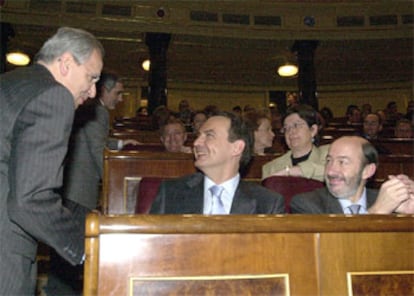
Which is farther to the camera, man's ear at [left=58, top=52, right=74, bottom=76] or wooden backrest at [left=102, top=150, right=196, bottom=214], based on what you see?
wooden backrest at [left=102, top=150, right=196, bottom=214]

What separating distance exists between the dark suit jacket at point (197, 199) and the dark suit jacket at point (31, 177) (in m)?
0.85

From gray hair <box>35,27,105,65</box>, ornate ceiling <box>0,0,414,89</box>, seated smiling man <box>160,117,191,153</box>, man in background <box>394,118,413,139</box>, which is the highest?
ornate ceiling <box>0,0,414,89</box>

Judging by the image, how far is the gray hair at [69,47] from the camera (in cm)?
182

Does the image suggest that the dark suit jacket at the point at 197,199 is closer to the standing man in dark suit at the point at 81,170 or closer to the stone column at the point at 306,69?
the standing man in dark suit at the point at 81,170

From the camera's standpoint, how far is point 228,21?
9.17 m

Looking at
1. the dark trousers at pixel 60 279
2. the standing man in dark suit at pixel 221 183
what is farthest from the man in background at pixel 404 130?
the dark trousers at pixel 60 279

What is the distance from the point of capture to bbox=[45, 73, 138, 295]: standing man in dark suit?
2834mm

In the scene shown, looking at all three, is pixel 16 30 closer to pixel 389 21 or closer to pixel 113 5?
pixel 113 5

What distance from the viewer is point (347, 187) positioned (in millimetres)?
2486

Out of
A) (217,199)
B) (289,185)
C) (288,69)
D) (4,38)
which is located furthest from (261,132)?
(288,69)

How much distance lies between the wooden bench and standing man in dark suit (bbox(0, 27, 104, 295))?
0.27m

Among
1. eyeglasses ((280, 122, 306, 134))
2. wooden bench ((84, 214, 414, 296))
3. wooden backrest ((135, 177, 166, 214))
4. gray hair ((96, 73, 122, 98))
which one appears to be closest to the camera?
wooden bench ((84, 214, 414, 296))

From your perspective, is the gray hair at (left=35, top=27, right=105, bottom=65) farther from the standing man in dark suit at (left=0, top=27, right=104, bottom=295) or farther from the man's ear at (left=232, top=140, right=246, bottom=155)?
the man's ear at (left=232, top=140, right=246, bottom=155)

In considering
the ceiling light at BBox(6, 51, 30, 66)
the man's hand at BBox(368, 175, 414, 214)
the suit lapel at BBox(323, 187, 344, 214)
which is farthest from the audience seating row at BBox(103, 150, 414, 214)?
the ceiling light at BBox(6, 51, 30, 66)
